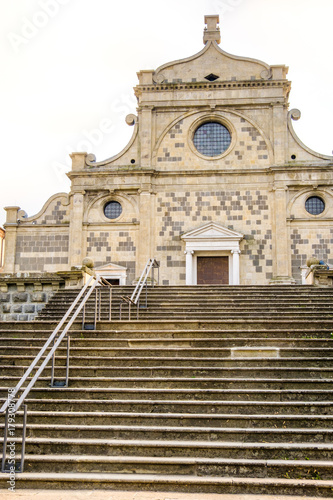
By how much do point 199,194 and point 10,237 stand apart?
7685 millimetres

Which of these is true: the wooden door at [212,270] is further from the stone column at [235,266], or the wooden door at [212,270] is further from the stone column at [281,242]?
the stone column at [281,242]

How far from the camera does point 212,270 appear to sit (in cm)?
2184

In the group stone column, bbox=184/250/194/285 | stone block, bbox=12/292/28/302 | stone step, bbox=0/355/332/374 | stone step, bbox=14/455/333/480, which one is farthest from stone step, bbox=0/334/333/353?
stone column, bbox=184/250/194/285

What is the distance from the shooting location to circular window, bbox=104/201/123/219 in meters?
22.5

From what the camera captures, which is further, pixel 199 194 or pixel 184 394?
pixel 199 194

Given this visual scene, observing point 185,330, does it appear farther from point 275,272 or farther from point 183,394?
point 275,272

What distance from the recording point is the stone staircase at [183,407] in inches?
252

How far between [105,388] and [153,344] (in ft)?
5.63

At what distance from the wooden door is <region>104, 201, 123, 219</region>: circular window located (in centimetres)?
368

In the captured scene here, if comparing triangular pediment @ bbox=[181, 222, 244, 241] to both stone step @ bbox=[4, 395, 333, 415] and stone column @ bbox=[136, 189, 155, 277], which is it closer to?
stone column @ bbox=[136, 189, 155, 277]

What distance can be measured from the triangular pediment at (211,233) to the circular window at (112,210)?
287cm

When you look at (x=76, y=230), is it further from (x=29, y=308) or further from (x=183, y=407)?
(x=183, y=407)

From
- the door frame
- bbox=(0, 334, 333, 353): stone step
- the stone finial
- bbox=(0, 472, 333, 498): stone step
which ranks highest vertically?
the stone finial

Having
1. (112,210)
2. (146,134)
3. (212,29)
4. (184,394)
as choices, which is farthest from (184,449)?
(212,29)
